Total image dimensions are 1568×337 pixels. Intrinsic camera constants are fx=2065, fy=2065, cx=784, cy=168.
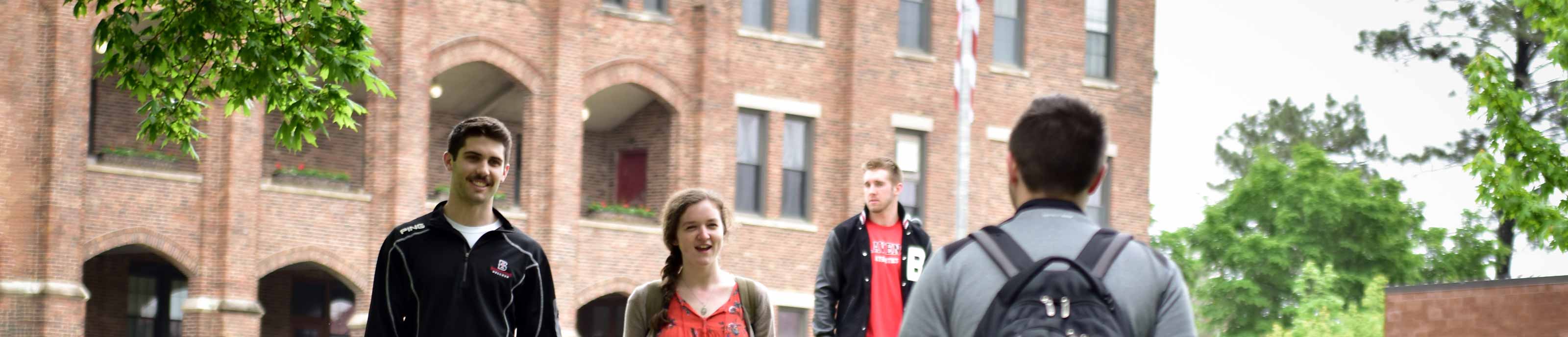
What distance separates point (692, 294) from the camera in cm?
889

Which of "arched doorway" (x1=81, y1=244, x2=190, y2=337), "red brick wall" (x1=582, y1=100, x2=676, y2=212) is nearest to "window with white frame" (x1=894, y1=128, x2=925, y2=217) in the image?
"red brick wall" (x1=582, y1=100, x2=676, y2=212)

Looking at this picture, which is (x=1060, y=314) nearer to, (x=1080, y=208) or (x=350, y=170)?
(x=1080, y=208)

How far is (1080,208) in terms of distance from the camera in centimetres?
494

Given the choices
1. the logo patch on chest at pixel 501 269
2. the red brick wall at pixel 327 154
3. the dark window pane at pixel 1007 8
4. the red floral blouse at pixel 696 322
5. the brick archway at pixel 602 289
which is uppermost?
the dark window pane at pixel 1007 8

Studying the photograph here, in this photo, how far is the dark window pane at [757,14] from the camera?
1334 inches

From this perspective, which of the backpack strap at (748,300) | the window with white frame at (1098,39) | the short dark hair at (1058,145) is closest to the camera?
the short dark hair at (1058,145)

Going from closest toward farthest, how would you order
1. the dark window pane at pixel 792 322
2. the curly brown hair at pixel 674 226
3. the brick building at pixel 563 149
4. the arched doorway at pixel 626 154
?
the curly brown hair at pixel 674 226 → the brick building at pixel 563 149 → the arched doorway at pixel 626 154 → the dark window pane at pixel 792 322

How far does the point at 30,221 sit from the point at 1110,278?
25.4 metres

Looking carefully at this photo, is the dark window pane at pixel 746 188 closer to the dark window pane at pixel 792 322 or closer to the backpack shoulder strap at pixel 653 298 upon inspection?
the dark window pane at pixel 792 322

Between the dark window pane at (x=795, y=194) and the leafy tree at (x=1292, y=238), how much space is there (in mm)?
29471

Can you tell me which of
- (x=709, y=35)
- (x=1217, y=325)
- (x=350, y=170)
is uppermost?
(x=709, y=35)

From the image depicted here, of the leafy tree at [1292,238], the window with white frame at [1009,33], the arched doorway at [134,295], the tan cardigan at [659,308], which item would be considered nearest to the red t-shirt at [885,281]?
the tan cardigan at [659,308]

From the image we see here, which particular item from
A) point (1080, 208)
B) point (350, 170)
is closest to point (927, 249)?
point (1080, 208)

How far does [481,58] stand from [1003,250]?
2709 centimetres
